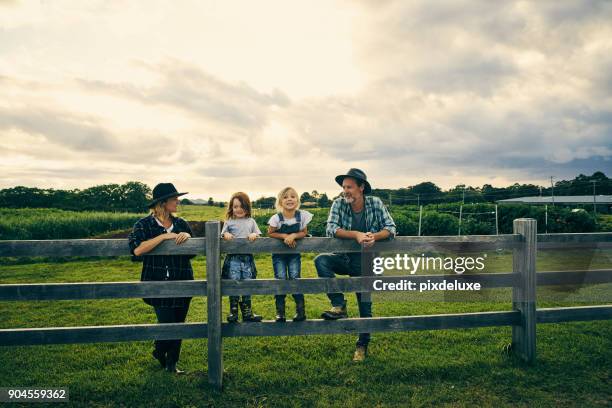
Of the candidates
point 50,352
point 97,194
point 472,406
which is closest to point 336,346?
point 472,406

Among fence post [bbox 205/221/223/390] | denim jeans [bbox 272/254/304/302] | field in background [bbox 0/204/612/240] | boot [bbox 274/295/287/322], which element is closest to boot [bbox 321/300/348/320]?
denim jeans [bbox 272/254/304/302]

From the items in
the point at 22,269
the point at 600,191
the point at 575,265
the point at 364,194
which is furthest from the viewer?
the point at 600,191

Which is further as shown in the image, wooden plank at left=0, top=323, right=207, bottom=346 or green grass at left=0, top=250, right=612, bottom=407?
wooden plank at left=0, top=323, right=207, bottom=346

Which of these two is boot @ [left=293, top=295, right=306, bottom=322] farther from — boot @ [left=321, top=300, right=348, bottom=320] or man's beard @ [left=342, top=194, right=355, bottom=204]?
man's beard @ [left=342, top=194, right=355, bottom=204]

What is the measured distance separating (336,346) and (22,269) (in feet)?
45.3

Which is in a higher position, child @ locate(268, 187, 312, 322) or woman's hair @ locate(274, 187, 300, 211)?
woman's hair @ locate(274, 187, 300, 211)

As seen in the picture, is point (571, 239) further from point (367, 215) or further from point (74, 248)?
point (74, 248)

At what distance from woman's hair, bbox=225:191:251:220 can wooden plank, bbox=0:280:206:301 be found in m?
1.10

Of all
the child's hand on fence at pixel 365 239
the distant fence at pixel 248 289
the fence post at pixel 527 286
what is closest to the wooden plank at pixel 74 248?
the distant fence at pixel 248 289

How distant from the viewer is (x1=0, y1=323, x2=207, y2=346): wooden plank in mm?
4180

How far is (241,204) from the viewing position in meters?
5.00

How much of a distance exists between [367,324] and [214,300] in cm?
168

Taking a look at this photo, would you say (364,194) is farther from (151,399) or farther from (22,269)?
(22,269)

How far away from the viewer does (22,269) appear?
570 inches
